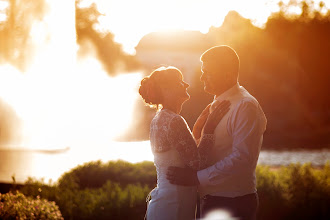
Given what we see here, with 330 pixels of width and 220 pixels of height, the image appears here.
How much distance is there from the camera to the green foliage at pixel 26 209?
5.97m

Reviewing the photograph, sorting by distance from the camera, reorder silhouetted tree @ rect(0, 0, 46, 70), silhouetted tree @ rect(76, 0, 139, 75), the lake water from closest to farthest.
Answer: the lake water → silhouetted tree @ rect(0, 0, 46, 70) → silhouetted tree @ rect(76, 0, 139, 75)

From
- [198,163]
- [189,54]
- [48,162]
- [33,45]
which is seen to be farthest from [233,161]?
[189,54]

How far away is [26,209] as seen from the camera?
605 cm

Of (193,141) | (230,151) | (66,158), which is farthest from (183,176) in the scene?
(66,158)

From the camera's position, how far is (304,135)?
3612 centimetres

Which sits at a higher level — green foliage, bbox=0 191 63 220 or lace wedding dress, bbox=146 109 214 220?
lace wedding dress, bbox=146 109 214 220

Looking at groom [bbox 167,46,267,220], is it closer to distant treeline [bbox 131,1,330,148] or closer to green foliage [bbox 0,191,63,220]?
green foliage [bbox 0,191,63,220]

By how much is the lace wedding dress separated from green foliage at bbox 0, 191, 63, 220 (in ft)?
7.71

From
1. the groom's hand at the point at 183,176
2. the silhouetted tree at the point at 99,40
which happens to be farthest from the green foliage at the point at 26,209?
the silhouetted tree at the point at 99,40

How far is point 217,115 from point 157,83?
1.85ft

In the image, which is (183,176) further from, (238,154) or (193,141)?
(238,154)

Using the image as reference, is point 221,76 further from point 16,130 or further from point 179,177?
point 16,130

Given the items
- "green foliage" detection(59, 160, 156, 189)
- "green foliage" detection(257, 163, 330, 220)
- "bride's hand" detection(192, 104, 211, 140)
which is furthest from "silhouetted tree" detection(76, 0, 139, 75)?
"bride's hand" detection(192, 104, 211, 140)

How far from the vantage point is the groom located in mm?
3777
